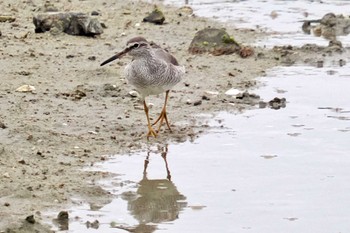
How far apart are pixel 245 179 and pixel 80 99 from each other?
10.0 feet

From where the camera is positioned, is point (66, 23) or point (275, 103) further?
point (66, 23)

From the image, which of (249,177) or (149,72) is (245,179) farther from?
(149,72)

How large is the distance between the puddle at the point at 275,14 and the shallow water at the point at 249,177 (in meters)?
3.05

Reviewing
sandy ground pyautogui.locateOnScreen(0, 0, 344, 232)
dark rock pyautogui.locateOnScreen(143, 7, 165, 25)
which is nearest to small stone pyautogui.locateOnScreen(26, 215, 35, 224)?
sandy ground pyautogui.locateOnScreen(0, 0, 344, 232)

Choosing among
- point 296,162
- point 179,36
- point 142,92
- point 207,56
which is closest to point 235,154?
point 296,162

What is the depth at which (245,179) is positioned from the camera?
863 centimetres

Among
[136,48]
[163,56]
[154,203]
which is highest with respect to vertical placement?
[136,48]

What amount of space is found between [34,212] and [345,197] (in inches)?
104

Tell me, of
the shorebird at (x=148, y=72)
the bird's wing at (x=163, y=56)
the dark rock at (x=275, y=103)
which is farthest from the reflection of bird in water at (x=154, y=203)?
the dark rock at (x=275, y=103)

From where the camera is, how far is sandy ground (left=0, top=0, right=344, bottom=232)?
26.9ft

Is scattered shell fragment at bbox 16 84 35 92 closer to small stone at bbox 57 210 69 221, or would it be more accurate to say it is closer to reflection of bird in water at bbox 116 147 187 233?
reflection of bird in water at bbox 116 147 187 233

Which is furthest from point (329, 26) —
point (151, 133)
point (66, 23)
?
point (151, 133)

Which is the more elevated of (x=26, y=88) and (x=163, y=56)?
(x=163, y=56)

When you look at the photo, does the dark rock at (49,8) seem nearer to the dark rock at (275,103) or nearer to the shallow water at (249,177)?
the shallow water at (249,177)
